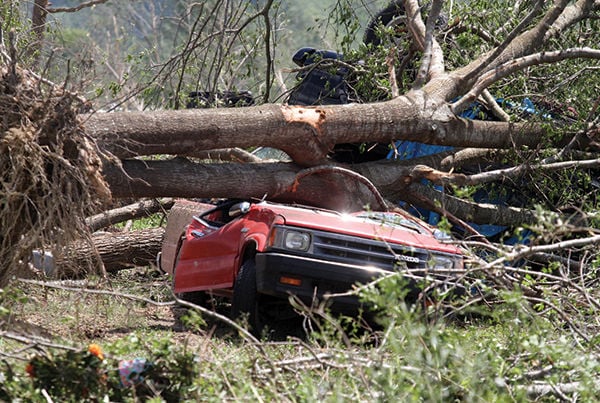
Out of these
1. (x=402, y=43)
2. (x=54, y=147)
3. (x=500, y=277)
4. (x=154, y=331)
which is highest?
(x=402, y=43)

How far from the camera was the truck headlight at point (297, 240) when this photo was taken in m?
7.27

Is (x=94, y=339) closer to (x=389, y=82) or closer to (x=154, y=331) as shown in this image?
(x=154, y=331)

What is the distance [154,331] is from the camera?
Answer: 756cm

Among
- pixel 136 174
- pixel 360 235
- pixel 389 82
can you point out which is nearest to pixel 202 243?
pixel 136 174

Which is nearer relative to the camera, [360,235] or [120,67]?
[360,235]

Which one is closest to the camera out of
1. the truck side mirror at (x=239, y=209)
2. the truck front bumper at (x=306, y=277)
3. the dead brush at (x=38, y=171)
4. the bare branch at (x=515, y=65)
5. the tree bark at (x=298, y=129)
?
the dead brush at (x=38, y=171)

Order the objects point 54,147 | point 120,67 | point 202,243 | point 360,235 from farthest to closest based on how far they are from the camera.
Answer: point 120,67
point 202,243
point 360,235
point 54,147

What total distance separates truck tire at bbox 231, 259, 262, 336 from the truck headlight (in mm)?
393

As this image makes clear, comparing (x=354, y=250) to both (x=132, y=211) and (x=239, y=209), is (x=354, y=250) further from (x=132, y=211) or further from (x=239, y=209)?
(x=132, y=211)

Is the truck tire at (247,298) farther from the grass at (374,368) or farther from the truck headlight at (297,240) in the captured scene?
the grass at (374,368)

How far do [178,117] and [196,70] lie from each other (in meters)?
3.88

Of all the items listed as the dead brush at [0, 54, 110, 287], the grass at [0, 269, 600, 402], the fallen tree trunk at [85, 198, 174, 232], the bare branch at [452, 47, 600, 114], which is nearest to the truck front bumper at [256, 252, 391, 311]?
the dead brush at [0, 54, 110, 287]

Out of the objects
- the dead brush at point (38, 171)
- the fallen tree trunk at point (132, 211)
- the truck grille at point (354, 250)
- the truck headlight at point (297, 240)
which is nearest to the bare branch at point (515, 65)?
the truck grille at point (354, 250)

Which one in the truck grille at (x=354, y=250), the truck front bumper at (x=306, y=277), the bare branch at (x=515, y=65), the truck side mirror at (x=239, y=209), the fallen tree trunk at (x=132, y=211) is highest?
the bare branch at (x=515, y=65)
